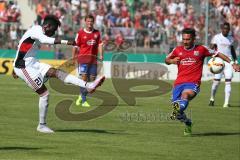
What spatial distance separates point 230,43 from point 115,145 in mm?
11805

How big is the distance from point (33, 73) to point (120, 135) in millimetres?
2248

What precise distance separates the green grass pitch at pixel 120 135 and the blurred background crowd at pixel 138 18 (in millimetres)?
16325

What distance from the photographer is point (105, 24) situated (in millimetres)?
42781

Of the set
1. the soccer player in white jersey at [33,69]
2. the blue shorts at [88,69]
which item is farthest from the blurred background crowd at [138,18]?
the soccer player in white jersey at [33,69]

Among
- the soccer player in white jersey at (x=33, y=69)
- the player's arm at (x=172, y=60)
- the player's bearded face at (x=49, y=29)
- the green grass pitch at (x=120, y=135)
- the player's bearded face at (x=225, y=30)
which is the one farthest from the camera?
the player's bearded face at (x=225, y=30)

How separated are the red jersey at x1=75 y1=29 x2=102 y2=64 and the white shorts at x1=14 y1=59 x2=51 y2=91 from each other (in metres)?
7.03

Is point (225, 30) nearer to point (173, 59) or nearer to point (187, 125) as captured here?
point (187, 125)

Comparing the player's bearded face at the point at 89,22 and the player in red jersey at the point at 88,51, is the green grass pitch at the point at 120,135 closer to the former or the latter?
the player in red jersey at the point at 88,51

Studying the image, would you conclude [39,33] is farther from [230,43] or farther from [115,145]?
[230,43]

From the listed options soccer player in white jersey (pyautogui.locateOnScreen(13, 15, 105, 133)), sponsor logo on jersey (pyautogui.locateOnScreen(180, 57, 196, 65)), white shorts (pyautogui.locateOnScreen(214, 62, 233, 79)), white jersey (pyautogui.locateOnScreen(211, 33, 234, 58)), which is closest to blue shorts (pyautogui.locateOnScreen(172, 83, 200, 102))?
sponsor logo on jersey (pyautogui.locateOnScreen(180, 57, 196, 65))

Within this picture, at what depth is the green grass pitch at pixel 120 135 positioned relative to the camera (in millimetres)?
13719

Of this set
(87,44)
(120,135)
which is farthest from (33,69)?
(87,44)

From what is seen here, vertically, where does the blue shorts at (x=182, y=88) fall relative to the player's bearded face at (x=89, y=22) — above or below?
below

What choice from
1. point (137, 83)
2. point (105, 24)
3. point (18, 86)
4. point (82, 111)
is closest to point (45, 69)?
point (82, 111)
